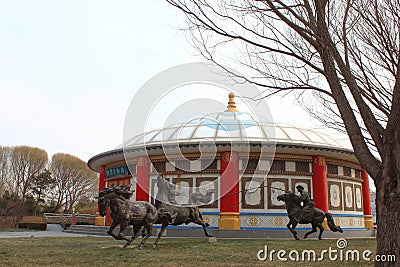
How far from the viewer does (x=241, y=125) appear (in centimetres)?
1962

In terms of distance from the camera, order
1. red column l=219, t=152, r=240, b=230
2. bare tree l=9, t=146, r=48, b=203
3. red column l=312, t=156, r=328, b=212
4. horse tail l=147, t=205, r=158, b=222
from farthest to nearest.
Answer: bare tree l=9, t=146, r=48, b=203 → red column l=312, t=156, r=328, b=212 → red column l=219, t=152, r=240, b=230 → horse tail l=147, t=205, r=158, b=222

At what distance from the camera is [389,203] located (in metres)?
5.09

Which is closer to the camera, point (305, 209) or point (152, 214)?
point (152, 214)

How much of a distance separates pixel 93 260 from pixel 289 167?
12814 mm

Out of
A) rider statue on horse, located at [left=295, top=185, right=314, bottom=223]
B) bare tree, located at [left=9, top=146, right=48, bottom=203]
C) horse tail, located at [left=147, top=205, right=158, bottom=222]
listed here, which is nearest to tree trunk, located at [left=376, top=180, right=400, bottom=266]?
horse tail, located at [left=147, top=205, right=158, bottom=222]

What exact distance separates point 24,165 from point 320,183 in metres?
39.6

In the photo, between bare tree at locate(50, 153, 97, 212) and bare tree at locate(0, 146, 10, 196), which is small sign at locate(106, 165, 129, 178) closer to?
bare tree at locate(0, 146, 10, 196)

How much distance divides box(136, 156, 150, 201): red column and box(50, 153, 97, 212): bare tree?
3383 cm

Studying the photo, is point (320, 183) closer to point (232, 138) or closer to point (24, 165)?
point (232, 138)

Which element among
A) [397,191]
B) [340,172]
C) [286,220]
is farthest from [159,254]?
[340,172]

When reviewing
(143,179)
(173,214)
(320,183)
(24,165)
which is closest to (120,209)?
(173,214)

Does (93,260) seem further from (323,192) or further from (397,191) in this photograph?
(323,192)

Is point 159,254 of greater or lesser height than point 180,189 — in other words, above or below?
below

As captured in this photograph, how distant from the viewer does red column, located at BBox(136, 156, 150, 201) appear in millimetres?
18938
